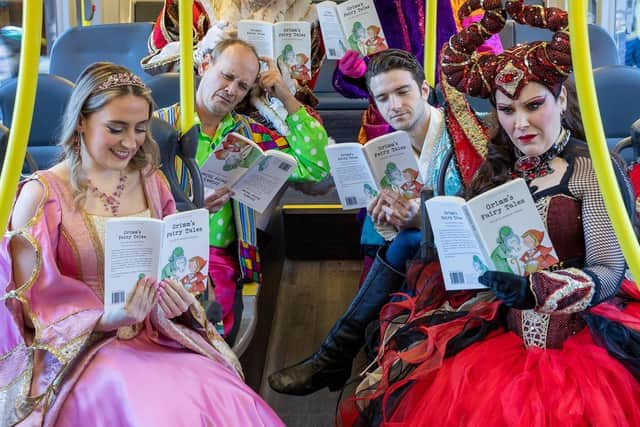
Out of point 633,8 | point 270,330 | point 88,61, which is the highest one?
point 633,8

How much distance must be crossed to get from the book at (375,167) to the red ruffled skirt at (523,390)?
550mm

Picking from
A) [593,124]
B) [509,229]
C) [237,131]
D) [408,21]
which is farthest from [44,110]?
[593,124]

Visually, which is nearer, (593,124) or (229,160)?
(593,124)

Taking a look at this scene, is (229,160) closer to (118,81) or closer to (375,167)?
(375,167)

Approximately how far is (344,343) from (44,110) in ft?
4.86

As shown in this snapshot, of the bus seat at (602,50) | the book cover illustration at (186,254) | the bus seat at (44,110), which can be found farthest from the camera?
the bus seat at (602,50)

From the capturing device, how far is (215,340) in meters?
1.90

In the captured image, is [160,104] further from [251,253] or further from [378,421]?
[378,421]

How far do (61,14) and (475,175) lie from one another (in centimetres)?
387

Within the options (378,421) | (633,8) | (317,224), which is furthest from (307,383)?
(633,8)

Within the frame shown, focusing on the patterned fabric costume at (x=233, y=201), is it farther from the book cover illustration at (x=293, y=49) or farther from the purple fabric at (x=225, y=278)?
the book cover illustration at (x=293, y=49)

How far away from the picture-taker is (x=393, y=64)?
7.83ft

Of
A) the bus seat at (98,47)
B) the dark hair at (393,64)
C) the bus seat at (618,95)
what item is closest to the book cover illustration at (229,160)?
the dark hair at (393,64)

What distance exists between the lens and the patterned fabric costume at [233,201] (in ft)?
8.39
